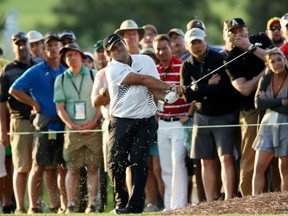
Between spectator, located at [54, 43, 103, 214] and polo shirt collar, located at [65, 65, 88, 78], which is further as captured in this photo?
polo shirt collar, located at [65, 65, 88, 78]

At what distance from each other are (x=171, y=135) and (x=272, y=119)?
2.10 meters

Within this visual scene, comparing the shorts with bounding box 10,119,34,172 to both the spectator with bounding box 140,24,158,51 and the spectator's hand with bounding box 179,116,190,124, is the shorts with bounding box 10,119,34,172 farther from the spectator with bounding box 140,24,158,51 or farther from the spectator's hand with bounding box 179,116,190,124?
the spectator's hand with bounding box 179,116,190,124

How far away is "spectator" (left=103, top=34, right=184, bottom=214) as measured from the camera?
1698 cm

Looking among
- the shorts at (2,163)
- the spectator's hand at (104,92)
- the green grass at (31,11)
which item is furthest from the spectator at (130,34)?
the green grass at (31,11)

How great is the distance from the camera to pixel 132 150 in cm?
1711

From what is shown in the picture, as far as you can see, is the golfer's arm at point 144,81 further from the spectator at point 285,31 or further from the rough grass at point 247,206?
the spectator at point 285,31

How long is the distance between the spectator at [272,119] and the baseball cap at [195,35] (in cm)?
123

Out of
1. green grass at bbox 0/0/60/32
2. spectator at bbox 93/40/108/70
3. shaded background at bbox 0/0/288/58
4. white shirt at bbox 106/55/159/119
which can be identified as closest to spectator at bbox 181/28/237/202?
white shirt at bbox 106/55/159/119

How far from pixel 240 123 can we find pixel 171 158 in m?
1.45

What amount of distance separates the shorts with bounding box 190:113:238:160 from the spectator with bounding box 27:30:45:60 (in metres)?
3.89

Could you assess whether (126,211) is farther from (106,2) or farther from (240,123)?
(106,2)

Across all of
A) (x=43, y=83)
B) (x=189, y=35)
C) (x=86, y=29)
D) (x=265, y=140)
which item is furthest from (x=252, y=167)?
(x=86, y=29)

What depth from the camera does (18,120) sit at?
67.7ft

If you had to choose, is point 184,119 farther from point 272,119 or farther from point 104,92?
point 272,119
